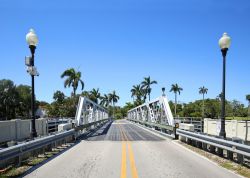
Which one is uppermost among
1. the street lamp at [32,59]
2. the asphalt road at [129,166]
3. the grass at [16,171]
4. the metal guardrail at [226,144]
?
the street lamp at [32,59]

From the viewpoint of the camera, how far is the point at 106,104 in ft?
495

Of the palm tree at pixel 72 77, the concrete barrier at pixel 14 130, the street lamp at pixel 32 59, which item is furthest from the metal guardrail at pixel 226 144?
the palm tree at pixel 72 77

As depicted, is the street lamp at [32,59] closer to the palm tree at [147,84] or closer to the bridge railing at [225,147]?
the bridge railing at [225,147]

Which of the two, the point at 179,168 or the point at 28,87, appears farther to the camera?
the point at 28,87

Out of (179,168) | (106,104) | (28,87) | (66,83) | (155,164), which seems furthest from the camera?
(106,104)

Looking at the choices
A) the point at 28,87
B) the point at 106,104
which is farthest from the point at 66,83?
the point at 106,104

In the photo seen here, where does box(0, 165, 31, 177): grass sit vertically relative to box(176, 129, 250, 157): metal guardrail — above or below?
below

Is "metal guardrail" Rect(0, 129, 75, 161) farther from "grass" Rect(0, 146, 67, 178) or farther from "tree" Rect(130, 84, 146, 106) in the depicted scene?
"tree" Rect(130, 84, 146, 106)

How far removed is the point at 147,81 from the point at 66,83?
39.2 metres

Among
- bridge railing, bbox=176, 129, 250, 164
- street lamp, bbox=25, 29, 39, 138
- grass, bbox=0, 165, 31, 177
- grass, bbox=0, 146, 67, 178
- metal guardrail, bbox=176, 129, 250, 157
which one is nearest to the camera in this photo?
grass, bbox=0, 165, 31, 177

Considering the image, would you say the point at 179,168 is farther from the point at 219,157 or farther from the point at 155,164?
the point at 219,157

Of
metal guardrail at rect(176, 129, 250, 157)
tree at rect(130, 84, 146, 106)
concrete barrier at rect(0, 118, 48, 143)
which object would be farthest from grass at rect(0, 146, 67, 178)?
tree at rect(130, 84, 146, 106)

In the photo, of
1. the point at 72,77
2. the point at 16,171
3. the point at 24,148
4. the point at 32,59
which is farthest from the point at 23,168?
the point at 72,77

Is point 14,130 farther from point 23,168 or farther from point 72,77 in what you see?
point 72,77
